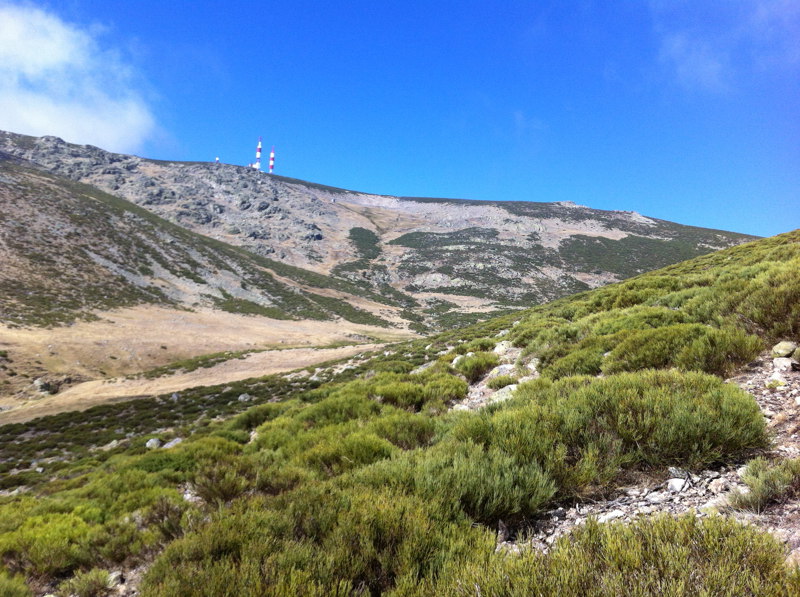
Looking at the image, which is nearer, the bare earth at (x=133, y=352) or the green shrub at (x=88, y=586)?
the green shrub at (x=88, y=586)

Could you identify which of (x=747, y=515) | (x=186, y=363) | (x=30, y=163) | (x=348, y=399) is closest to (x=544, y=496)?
(x=747, y=515)

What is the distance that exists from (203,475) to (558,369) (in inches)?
253

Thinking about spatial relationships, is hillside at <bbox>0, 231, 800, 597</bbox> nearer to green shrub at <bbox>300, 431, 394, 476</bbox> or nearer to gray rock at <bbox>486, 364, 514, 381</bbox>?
green shrub at <bbox>300, 431, 394, 476</bbox>

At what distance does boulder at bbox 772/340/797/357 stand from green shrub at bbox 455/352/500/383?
17.7 feet

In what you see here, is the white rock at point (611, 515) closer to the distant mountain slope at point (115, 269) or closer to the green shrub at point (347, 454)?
the green shrub at point (347, 454)

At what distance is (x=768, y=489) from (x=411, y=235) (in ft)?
479

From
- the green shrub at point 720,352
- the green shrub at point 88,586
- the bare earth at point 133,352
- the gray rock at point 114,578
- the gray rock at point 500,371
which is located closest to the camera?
the green shrub at point 88,586

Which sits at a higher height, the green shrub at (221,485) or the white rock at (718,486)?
the white rock at (718,486)

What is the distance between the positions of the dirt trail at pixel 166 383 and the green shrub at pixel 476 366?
23652 millimetres

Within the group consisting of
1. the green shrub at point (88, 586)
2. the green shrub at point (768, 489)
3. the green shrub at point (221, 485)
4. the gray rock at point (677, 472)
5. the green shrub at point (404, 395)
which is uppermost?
the green shrub at point (768, 489)

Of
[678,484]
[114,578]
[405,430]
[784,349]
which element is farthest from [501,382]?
[114,578]

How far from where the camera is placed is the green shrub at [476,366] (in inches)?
362

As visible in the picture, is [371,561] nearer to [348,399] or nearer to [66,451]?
[348,399]

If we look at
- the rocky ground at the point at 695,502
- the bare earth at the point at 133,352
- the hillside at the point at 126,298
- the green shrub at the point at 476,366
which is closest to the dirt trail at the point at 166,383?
the bare earth at the point at 133,352
